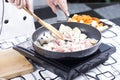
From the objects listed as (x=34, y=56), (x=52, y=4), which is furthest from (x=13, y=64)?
(x=52, y=4)

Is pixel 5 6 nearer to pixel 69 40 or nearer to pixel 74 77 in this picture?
pixel 69 40

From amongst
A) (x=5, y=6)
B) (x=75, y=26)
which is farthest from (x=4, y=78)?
(x=5, y=6)

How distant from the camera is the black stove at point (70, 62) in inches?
33.4

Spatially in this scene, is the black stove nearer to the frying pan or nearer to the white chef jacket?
the frying pan

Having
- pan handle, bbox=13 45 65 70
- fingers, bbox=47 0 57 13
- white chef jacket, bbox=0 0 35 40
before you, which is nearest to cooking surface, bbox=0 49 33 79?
pan handle, bbox=13 45 65 70

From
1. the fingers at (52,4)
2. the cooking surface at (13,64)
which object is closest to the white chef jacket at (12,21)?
the fingers at (52,4)

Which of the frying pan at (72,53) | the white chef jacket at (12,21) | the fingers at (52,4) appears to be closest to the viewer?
the frying pan at (72,53)

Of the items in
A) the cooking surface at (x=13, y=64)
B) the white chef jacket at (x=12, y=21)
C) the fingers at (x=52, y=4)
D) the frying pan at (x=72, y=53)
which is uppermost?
the fingers at (x=52, y=4)

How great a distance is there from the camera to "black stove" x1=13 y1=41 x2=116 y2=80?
2.78 feet

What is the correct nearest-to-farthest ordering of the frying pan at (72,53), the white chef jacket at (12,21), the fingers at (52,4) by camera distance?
1. the frying pan at (72,53)
2. the fingers at (52,4)
3. the white chef jacket at (12,21)

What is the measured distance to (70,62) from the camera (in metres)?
0.87

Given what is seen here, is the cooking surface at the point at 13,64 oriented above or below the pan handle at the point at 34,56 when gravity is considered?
below

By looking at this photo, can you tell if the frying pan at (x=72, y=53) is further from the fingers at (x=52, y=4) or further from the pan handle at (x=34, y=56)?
the fingers at (x=52, y=4)

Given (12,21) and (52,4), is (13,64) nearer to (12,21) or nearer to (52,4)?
(52,4)
